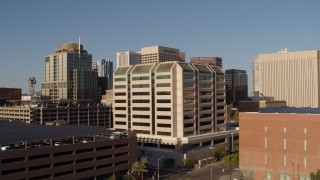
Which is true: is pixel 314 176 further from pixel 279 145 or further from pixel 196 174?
pixel 196 174

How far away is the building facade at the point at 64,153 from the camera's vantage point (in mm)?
104956

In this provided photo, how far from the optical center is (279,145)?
123 m

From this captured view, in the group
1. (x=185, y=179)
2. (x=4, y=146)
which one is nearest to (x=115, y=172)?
(x=185, y=179)

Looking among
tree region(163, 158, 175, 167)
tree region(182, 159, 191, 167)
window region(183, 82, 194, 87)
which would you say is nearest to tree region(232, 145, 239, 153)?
tree region(182, 159, 191, 167)

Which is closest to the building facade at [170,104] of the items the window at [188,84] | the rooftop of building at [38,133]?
the window at [188,84]

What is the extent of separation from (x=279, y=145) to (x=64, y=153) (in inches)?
2515

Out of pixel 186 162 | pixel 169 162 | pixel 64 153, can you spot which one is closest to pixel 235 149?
pixel 186 162

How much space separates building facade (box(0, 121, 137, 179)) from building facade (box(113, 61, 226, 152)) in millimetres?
39030

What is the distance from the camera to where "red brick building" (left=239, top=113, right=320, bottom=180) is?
11719 cm

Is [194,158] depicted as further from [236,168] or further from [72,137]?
[72,137]

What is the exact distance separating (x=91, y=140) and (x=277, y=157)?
190 feet

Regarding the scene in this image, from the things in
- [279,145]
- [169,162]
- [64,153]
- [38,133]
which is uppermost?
[38,133]

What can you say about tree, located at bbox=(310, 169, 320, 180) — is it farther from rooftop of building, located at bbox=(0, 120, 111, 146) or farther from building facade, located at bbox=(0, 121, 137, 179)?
rooftop of building, located at bbox=(0, 120, 111, 146)

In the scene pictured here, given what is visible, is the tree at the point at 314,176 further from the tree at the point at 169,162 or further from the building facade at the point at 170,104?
the building facade at the point at 170,104
